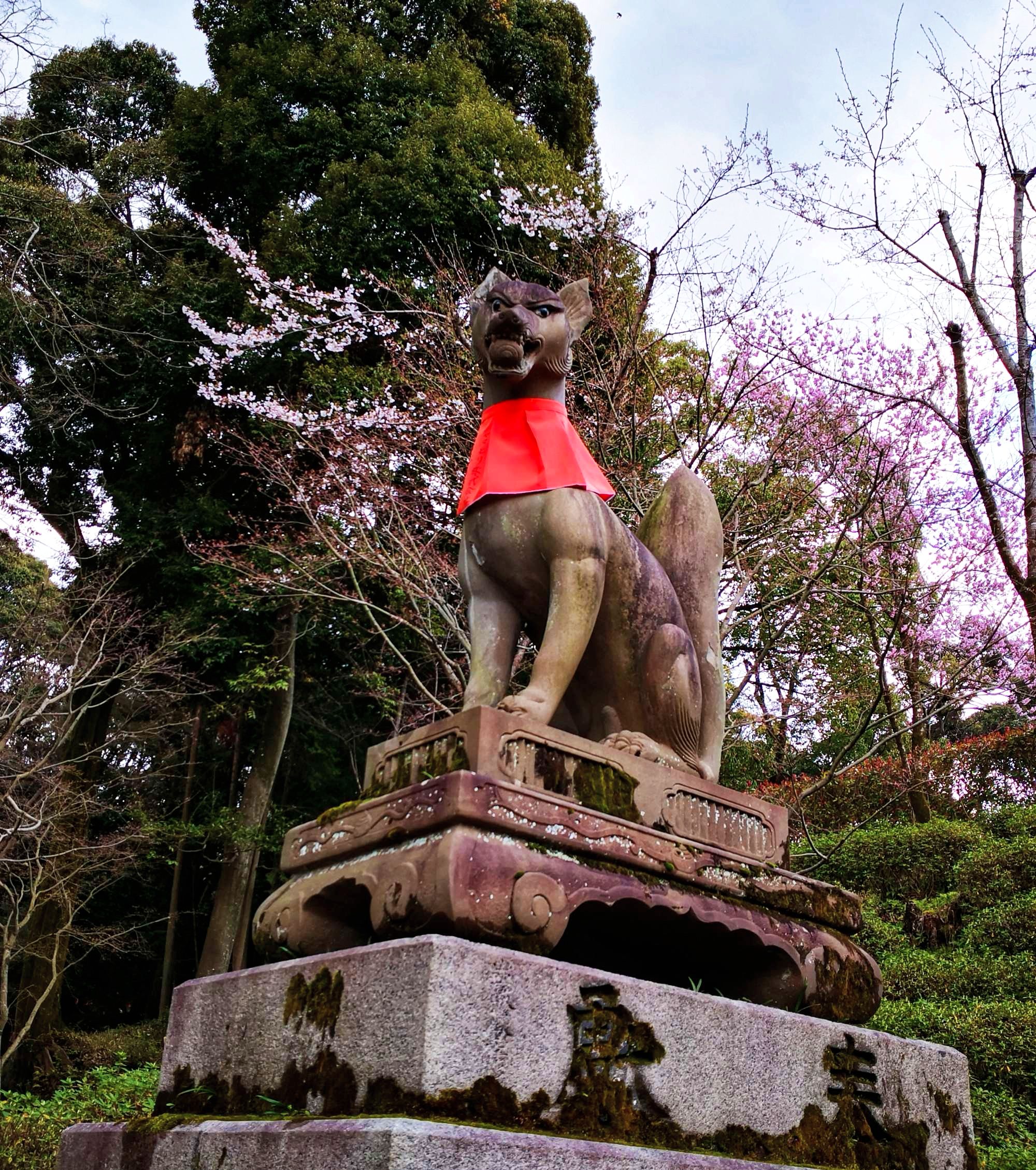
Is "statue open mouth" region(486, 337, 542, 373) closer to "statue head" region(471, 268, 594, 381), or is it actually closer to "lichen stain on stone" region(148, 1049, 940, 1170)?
"statue head" region(471, 268, 594, 381)

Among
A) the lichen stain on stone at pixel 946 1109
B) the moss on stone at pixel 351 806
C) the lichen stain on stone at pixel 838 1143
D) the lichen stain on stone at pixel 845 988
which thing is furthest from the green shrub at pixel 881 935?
the moss on stone at pixel 351 806

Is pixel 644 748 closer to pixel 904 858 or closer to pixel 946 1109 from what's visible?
pixel 946 1109

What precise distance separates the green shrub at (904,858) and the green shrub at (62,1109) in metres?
7.21

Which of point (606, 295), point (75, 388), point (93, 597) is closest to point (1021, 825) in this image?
point (606, 295)

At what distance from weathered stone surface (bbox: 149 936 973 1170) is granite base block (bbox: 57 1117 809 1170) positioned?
99mm

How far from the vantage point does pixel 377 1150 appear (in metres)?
1.96

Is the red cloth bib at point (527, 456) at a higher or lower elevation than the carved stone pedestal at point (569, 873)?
higher

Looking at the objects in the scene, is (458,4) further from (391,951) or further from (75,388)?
(391,951)

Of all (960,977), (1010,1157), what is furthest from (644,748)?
(960,977)

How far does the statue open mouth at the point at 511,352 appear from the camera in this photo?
338 centimetres

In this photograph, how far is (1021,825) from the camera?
11914 millimetres

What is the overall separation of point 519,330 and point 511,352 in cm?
7

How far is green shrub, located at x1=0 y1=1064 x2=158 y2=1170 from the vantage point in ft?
22.2

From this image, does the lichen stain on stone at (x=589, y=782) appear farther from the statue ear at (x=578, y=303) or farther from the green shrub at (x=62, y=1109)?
the green shrub at (x=62, y=1109)
